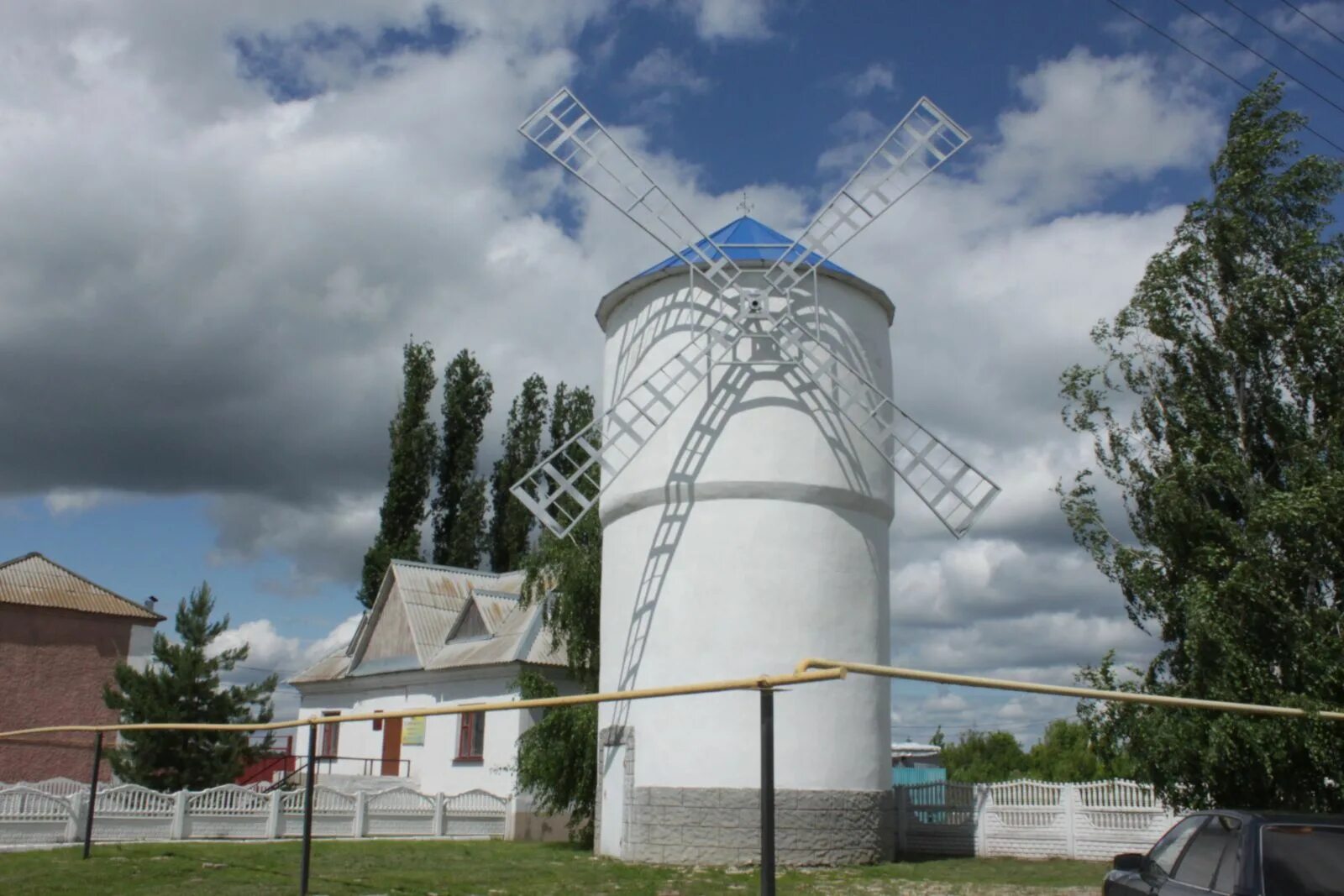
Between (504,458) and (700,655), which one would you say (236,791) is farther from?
(504,458)

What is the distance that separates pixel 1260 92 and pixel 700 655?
37.6 ft

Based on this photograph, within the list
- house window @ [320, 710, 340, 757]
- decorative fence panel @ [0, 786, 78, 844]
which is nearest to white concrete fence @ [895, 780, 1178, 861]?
decorative fence panel @ [0, 786, 78, 844]

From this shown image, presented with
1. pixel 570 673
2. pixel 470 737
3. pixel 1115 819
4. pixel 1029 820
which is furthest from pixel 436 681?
pixel 1115 819

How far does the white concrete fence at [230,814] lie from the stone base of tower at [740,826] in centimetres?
685

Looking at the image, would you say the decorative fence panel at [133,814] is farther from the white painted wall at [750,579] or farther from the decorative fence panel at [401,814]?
the white painted wall at [750,579]

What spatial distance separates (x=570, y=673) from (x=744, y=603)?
7.16 meters

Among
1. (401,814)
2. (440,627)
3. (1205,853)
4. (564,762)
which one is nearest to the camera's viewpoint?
(1205,853)

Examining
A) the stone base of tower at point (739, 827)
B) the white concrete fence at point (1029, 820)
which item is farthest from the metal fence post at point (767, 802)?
the white concrete fence at point (1029, 820)

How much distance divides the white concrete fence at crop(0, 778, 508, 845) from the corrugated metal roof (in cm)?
868

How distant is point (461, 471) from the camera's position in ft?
139

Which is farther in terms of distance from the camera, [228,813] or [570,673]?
[570,673]

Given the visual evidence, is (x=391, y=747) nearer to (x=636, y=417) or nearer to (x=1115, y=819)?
(x=636, y=417)

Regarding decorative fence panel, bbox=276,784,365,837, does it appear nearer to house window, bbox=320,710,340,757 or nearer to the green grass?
the green grass

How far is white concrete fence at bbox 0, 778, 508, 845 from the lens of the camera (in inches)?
728
